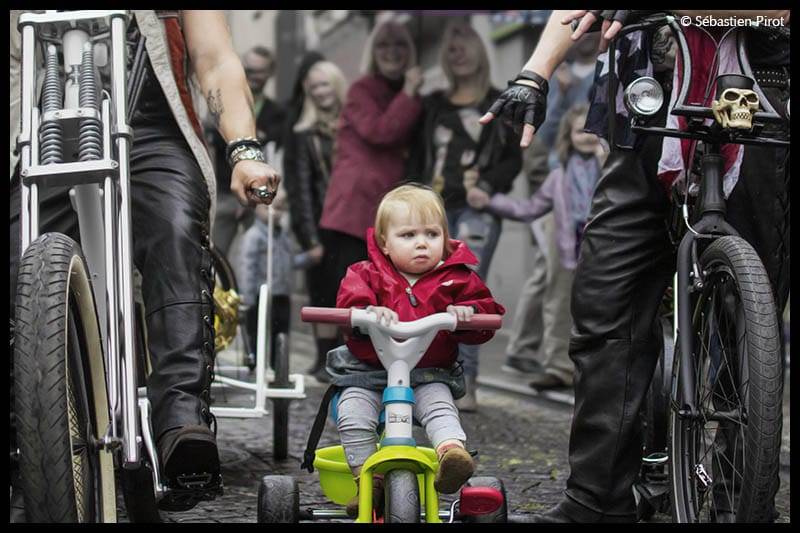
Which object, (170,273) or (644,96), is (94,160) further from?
(644,96)

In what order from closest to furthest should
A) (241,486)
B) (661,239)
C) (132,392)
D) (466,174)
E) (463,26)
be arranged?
(132,392), (661,239), (241,486), (466,174), (463,26)

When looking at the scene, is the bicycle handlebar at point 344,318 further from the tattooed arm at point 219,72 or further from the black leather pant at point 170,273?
the tattooed arm at point 219,72

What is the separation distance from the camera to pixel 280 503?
376 centimetres

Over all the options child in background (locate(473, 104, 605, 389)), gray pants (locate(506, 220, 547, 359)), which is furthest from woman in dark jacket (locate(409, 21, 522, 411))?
gray pants (locate(506, 220, 547, 359))

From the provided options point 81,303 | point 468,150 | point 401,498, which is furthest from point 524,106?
point 468,150

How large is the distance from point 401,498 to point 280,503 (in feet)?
1.39

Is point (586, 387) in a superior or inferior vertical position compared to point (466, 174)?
inferior

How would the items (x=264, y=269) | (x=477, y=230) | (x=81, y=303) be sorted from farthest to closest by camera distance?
1. (x=264, y=269)
2. (x=477, y=230)
3. (x=81, y=303)

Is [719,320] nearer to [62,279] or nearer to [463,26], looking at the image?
[62,279]

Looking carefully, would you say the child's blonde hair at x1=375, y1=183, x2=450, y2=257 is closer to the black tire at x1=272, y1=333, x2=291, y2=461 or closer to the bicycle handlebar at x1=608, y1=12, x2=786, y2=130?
the bicycle handlebar at x1=608, y1=12, x2=786, y2=130

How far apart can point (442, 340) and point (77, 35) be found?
1.26 metres

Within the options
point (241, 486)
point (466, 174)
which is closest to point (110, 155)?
point (241, 486)

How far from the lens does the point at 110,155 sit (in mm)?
3551

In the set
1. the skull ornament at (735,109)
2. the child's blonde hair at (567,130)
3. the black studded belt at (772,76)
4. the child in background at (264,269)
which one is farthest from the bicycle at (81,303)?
the child in background at (264,269)
